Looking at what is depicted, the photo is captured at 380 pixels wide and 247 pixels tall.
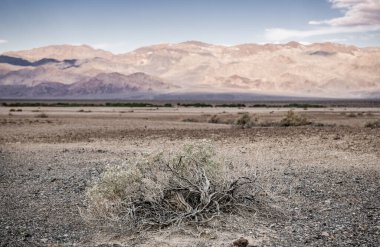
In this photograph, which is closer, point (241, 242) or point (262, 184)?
point (241, 242)

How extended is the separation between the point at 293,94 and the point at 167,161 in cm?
14663

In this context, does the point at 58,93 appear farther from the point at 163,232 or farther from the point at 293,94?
the point at 163,232

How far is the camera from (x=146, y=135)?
20.4 m

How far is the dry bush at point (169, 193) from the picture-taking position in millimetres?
7125

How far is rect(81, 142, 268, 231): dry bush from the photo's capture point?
712 cm

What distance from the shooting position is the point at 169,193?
7.62 metres

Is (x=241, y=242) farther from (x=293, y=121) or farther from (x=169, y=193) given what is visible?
(x=293, y=121)

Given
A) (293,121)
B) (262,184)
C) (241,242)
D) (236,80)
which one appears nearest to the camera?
(241,242)

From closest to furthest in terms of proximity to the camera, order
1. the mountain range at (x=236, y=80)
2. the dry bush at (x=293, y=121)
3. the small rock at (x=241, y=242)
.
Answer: the small rock at (x=241, y=242) < the dry bush at (x=293, y=121) < the mountain range at (x=236, y=80)

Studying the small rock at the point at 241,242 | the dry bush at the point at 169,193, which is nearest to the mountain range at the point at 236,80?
the dry bush at the point at 169,193

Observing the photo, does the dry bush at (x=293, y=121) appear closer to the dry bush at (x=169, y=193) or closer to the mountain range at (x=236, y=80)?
the dry bush at (x=169, y=193)

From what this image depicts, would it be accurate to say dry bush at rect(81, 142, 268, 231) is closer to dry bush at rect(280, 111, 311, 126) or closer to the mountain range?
dry bush at rect(280, 111, 311, 126)

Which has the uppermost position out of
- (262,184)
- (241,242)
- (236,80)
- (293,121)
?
(236,80)

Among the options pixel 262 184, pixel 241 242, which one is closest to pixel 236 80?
pixel 262 184
